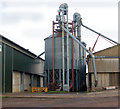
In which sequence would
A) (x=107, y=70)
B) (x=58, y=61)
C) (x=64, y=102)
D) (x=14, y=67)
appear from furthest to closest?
(x=58, y=61) → (x=14, y=67) → (x=107, y=70) → (x=64, y=102)

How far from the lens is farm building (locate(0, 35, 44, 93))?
28.4 meters

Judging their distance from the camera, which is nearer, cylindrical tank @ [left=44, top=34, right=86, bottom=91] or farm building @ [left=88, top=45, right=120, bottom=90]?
farm building @ [left=88, top=45, right=120, bottom=90]

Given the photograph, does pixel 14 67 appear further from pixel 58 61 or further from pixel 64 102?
pixel 64 102

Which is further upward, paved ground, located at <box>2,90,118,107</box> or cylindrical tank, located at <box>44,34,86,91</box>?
cylindrical tank, located at <box>44,34,86,91</box>

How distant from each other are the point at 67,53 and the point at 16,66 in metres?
8.68

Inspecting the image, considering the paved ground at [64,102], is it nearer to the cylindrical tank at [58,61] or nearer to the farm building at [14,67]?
the farm building at [14,67]

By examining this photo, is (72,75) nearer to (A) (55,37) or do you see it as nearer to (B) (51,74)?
(B) (51,74)

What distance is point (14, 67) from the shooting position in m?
32.1

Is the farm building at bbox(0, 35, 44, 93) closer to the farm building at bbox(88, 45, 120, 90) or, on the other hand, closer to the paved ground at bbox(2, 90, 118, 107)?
Answer: the paved ground at bbox(2, 90, 118, 107)

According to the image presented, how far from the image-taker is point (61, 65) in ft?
106

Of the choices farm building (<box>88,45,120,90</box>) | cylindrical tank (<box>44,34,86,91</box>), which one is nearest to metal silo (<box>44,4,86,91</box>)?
cylindrical tank (<box>44,34,86,91</box>)

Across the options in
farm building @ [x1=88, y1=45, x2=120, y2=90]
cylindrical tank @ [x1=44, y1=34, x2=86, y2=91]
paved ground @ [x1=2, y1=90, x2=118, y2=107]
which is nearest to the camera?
paved ground @ [x1=2, y1=90, x2=118, y2=107]

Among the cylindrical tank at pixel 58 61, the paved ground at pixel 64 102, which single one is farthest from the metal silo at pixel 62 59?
the paved ground at pixel 64 102

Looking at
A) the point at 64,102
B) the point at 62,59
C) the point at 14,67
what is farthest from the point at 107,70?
the point at 64,102
